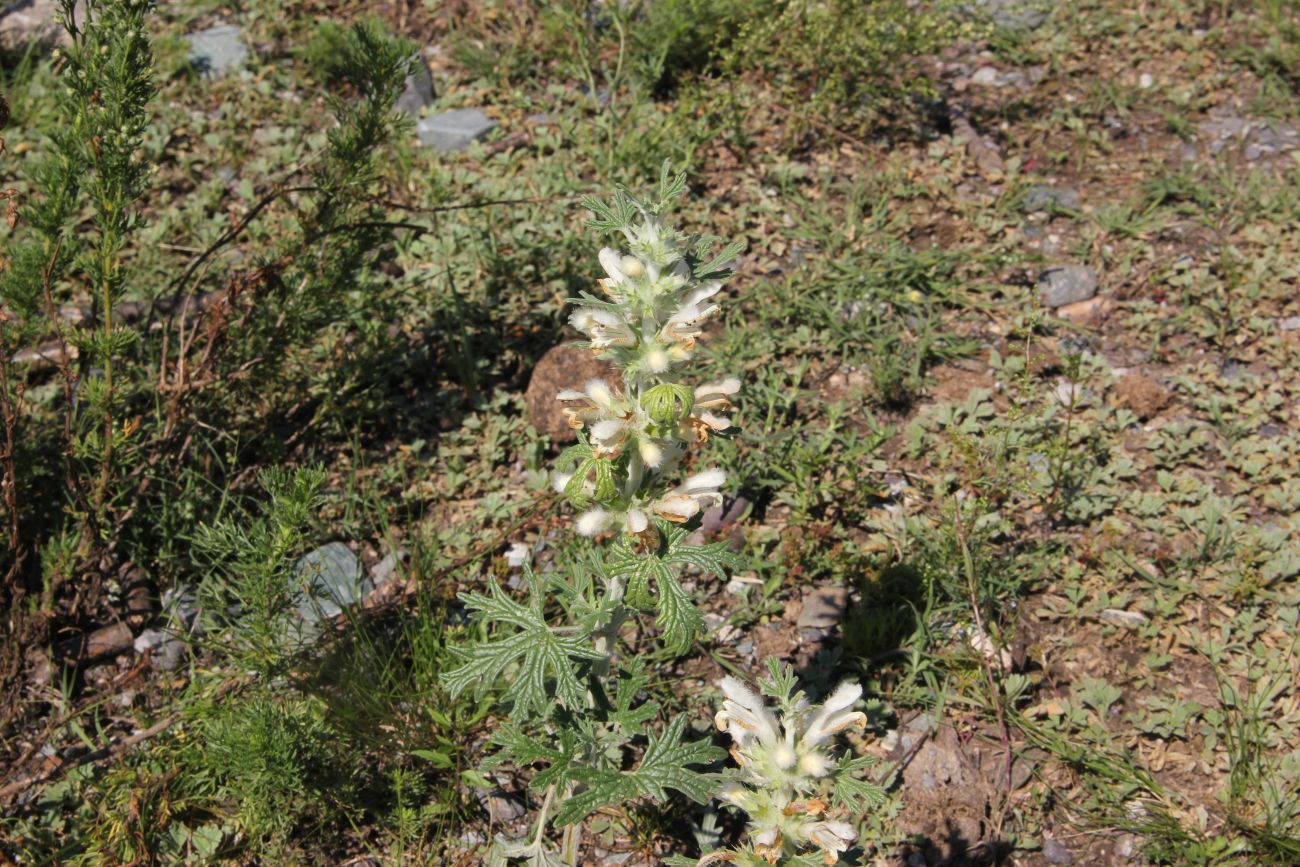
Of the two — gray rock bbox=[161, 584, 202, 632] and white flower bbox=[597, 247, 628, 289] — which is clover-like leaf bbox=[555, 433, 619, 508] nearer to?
white flower bbox=[597, 247, 628, 289]

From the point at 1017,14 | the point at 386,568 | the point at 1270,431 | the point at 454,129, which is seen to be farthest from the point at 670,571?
the point at 1017,14

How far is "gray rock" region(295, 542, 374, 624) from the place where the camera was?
140 inches

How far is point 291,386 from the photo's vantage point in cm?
429

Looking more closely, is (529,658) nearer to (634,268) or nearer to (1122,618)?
(634,268)

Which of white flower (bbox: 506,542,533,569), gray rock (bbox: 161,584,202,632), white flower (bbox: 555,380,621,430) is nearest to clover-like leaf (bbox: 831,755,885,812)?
white flower (bbox: 555,380,621,430)

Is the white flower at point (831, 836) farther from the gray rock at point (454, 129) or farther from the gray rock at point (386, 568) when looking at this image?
the gray rock at point (454, 129)

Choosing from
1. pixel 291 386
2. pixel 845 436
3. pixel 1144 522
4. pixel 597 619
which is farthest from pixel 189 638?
pixel 1144 522

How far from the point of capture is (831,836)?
2393 mm

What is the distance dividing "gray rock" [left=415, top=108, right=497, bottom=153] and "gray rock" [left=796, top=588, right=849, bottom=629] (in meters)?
3.29

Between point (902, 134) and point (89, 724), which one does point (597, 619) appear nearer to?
point (89, 724)

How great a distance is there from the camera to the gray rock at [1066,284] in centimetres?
478

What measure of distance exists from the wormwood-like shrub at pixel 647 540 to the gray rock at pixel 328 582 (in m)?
1.10

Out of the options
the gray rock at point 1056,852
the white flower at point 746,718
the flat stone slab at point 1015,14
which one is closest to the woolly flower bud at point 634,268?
the white flower at point 746,718

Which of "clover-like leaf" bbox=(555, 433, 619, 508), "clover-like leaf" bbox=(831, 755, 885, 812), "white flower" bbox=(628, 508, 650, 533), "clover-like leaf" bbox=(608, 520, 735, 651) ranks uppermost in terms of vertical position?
"clover-like leaf" bbox=(555, 433, 619, 508)
